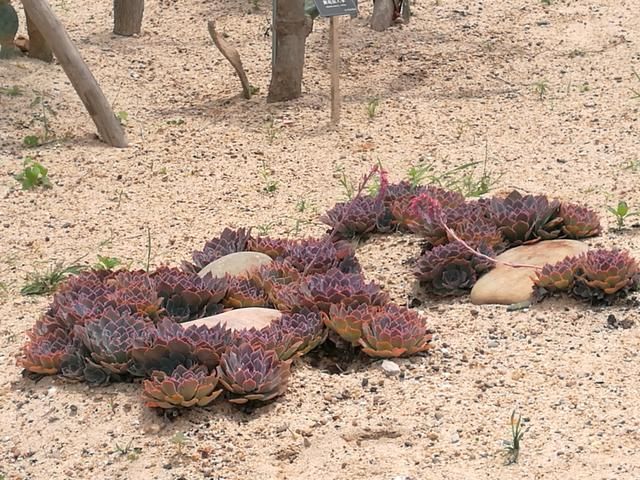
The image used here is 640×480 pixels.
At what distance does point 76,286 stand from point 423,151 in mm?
3046

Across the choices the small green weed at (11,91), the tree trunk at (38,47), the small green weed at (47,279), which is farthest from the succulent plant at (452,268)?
the tree trunk at (38,47)

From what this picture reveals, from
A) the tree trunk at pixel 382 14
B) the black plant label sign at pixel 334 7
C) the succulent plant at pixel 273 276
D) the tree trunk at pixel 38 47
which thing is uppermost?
the black plant label sign at pixel 334 7

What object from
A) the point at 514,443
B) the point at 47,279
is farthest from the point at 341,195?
the point at 514,443

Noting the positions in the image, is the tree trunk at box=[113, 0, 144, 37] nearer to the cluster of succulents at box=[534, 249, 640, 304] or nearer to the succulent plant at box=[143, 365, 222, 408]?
the cluster of succulents at box=[534, 249, 640, 304]

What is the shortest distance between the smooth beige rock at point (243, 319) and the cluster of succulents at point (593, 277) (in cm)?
107

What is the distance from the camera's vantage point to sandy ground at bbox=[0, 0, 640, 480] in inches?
137

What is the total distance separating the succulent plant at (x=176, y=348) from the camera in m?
3.70

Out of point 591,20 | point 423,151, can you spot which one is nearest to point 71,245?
point 423,151

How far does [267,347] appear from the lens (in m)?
3.79

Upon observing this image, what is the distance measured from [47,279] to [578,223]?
98.0 inches

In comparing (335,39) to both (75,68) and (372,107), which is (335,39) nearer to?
(372,107)

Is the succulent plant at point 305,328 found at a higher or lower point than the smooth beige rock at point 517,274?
lower

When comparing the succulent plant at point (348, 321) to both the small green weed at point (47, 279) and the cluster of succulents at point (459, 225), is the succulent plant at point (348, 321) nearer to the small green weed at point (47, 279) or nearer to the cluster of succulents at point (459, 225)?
the cluster of succulents at point (459, 225)

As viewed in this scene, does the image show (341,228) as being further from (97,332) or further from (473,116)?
(473,116)
